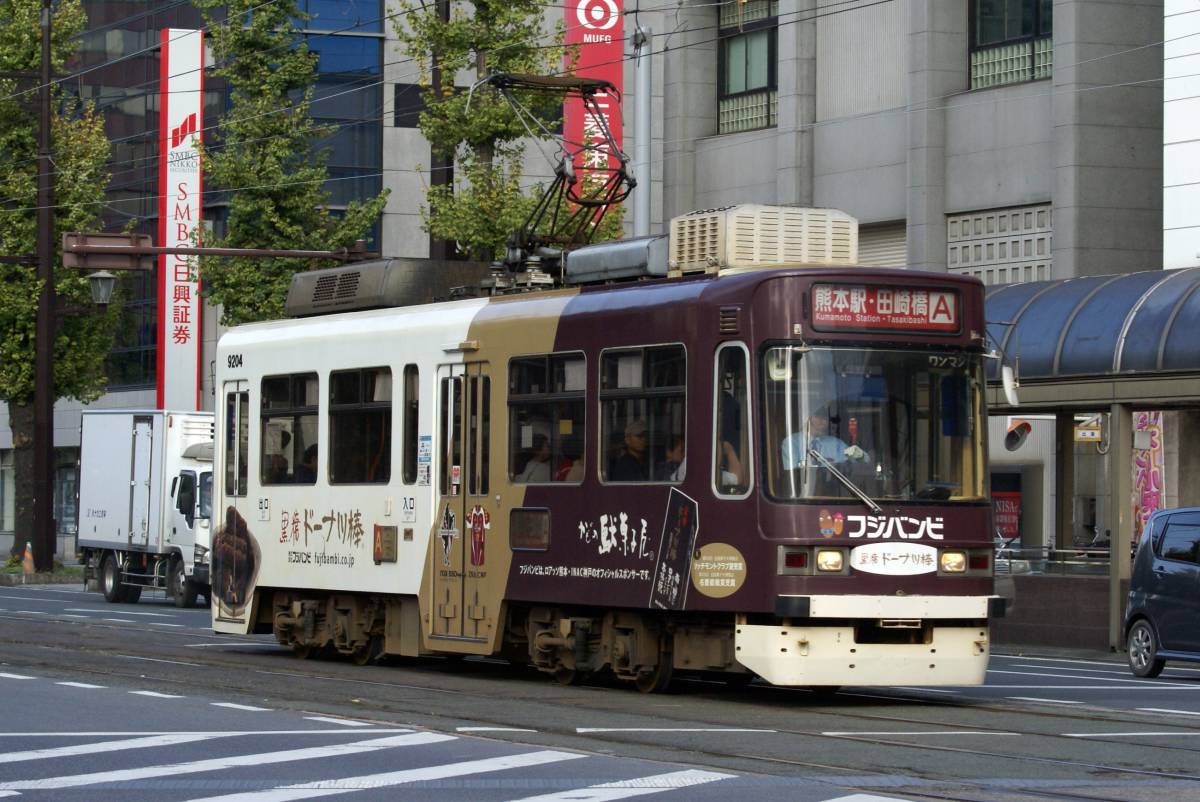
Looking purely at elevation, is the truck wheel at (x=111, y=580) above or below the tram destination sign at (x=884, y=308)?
below

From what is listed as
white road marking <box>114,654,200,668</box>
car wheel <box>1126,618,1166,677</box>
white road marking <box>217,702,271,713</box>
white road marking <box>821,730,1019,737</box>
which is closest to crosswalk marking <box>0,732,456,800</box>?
white road marking <box>217,702,271,713</box>

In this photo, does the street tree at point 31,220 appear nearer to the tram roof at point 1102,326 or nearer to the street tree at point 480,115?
the street tree at point 480,115

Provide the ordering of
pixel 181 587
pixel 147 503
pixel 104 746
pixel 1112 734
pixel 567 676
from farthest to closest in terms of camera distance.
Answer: pixel 147 503 → pixel 181 587 → pixel 567 676 → pixel 1112 734 → pixel 104 746

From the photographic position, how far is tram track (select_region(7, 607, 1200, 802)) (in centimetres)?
1159

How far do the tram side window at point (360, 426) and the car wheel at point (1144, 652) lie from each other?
25.5ft

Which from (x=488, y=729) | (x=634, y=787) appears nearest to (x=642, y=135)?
(x=488, y=729)

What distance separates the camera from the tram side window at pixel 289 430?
20.5 metres

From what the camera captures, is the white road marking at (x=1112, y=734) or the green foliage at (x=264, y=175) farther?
the green foliage at (x=264, y=175)

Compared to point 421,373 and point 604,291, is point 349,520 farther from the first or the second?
point 604,291

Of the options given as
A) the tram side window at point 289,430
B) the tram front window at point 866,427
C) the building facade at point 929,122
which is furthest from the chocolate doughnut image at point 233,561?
the building facade at point 929,122

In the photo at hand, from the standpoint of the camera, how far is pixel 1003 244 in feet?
116

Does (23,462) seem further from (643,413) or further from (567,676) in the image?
(643,413)

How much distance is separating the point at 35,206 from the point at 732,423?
32231mm

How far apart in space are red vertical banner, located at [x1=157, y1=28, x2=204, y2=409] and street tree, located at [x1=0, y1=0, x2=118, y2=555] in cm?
483
